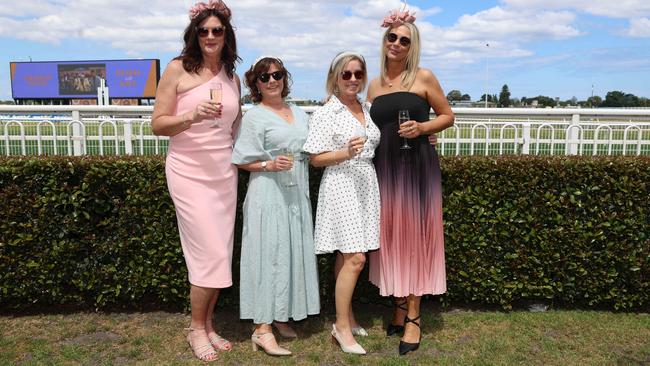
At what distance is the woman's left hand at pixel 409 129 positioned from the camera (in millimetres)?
3699

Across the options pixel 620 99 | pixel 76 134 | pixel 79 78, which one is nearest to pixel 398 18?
pixel 76 134

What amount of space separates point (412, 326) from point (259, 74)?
220 cm

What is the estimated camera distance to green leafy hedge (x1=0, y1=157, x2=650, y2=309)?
176 inches

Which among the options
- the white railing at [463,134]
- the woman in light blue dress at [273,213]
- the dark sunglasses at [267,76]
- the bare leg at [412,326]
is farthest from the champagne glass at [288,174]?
the white railing at [463,134]

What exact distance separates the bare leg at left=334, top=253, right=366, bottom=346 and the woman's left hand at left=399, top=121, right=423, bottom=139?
3.01ft

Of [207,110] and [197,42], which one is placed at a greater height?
[197,42]

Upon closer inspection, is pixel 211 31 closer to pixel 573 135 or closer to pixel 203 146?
pixel 203 146

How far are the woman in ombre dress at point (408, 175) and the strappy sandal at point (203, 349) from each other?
134 centimetres

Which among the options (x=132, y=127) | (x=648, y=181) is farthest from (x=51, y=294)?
(x=132, y=127)

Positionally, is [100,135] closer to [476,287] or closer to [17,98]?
[476,287]

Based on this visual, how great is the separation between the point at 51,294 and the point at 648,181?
5.09 meters

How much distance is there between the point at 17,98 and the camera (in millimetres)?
61469

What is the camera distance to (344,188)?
3.87 metres

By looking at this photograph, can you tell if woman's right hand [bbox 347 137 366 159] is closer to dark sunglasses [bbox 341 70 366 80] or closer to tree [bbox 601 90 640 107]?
dark sunglasses [bbox 341 70 366 80]
